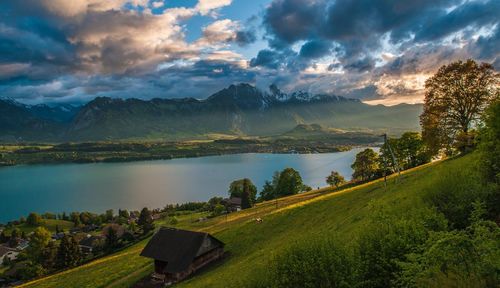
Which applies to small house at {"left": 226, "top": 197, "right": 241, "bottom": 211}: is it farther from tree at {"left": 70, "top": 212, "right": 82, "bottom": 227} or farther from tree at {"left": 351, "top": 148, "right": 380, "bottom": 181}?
tree at {"left": 70, "top": 212, "right": 82, "bottom": 227}

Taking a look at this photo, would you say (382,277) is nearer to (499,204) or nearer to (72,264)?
(499,204)

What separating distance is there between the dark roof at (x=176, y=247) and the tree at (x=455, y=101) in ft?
119

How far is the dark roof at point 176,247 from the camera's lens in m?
46.4

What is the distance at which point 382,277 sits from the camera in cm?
1794

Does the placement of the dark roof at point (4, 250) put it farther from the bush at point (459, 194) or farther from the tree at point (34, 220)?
the bush at point (459, 194)

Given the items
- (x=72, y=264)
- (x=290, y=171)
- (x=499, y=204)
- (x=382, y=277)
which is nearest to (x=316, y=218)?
(x=499, y=204)

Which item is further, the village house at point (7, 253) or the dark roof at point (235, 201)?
the dark roof at point (235, 201)

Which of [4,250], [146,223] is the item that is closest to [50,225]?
[4,250]

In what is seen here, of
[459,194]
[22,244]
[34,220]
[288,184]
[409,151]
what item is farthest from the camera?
[34,220]

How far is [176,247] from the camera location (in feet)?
159

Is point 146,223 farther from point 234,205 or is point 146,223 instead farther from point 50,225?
point 50,225

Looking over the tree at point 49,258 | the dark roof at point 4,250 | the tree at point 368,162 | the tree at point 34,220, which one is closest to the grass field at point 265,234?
the tree at point 49,258

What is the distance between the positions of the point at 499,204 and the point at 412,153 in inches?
2527

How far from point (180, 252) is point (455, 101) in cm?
4524
